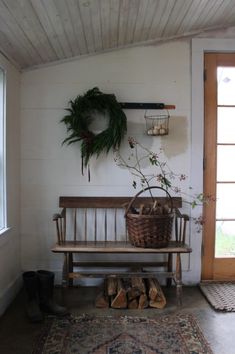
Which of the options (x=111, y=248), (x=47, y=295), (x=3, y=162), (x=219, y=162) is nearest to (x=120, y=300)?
(x=111, y=248)

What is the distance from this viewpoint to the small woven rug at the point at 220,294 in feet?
9.27

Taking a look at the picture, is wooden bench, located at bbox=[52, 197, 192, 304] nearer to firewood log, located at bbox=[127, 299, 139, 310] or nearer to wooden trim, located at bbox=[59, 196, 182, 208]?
wooden trim, located at bbox=[59, 196, 182, 208]

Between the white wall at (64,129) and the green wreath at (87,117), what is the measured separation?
142mm

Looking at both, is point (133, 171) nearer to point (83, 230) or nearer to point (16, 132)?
point (83, 230)

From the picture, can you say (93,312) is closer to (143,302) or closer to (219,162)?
(143,302)

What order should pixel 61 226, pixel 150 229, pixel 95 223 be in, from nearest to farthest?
pixel 150 229 < pixel 61 226 < pixel 95 223

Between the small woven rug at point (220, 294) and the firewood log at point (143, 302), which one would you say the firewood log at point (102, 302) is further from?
the small woven rug at point (220, 294)

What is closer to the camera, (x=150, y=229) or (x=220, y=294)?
(x=150, y=229)

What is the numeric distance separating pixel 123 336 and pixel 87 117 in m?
1.91

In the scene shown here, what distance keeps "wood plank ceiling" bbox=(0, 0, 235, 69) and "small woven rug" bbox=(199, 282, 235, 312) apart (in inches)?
95.0

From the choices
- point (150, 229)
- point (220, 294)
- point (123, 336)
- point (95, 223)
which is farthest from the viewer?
point (95, 223)

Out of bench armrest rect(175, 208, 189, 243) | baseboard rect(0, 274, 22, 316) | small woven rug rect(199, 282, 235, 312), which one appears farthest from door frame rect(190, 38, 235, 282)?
baseboard rect(0, 274, 22, 316)

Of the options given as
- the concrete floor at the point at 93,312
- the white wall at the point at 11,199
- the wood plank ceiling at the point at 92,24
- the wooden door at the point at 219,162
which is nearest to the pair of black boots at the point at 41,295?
the concrete floor at the point at 93,312

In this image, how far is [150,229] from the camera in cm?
273
